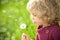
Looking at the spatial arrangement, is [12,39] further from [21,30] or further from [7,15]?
[7,15]

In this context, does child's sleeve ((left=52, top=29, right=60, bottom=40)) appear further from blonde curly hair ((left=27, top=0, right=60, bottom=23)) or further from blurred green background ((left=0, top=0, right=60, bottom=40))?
blurred green background ((left=0, top=0, right=60, bottom=40))

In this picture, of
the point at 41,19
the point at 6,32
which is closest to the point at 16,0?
the point at 6,32

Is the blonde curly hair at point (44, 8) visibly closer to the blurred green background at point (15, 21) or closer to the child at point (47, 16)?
the child at point (47, 16)

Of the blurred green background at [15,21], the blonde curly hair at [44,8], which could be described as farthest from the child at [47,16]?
the blurred green background at [15,21]

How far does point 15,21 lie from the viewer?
3.27 m

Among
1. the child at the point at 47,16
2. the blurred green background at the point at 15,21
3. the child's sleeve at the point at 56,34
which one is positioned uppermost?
the blurred green background at the point at 15,21

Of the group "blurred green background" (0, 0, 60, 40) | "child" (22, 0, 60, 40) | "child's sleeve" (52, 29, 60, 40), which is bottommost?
"child's sleeve" (52, 29, 60, 40)

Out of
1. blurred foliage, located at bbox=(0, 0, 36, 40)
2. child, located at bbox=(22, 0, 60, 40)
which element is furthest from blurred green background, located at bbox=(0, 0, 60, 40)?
child, located at bbox=(22, 0, 60, 40)

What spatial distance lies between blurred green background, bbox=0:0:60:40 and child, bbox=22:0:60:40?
2.78 ft

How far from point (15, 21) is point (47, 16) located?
1.33 metres

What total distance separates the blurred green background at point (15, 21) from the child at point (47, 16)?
848 mm

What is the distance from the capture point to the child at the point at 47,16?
1.96 m

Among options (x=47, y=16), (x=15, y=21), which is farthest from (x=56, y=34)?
(x=15, y=21)

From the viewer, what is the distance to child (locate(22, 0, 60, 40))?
6.42ft
